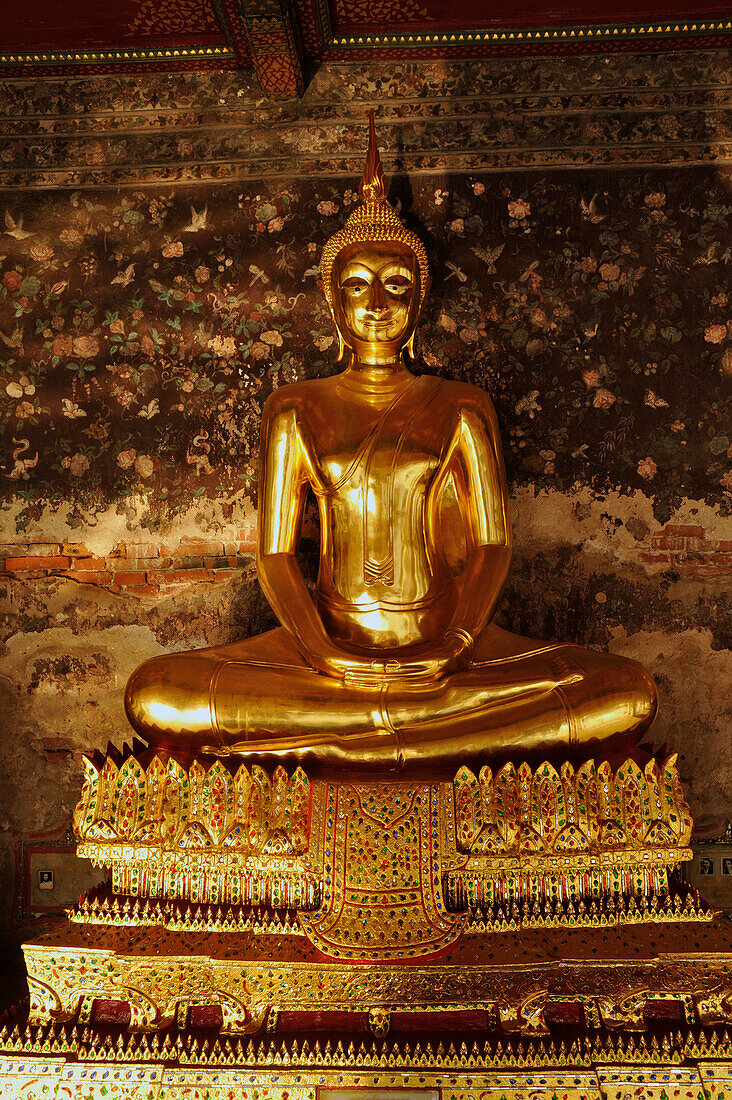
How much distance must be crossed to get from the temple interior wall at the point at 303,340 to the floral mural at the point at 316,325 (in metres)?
0.01

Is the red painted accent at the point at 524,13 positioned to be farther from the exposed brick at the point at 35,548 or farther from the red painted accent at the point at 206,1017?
the red painted accent at the point at 206,1017

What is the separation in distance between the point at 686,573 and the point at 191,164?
2.85 m

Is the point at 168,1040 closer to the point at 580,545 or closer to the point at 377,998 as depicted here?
the point at 377,998

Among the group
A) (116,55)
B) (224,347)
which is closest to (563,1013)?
(224,347)

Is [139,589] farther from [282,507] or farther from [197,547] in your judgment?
[282,507]

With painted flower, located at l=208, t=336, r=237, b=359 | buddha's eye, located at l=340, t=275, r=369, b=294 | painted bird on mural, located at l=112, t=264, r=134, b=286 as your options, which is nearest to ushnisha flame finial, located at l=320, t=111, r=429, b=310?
buddha's eye, located at l=340, t=275, r=369, b=294

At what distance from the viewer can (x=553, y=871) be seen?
282cm

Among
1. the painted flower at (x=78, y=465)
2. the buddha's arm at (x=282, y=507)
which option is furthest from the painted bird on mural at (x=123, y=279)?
the buddha's arm at (x=282, y=507)

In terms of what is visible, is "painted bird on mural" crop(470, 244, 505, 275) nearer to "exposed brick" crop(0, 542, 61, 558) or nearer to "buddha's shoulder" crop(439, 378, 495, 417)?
"buddha's shoulder" crop(439, 378, 495, 417)

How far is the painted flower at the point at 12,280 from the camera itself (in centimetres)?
422

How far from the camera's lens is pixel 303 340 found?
4148mm

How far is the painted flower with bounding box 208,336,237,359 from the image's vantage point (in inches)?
164

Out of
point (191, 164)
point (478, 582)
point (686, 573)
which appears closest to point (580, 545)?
point (686, 573)

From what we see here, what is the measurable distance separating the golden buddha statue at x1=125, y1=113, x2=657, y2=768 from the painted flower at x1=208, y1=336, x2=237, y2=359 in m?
0.48
